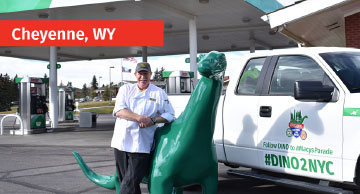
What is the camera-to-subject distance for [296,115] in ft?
14.6

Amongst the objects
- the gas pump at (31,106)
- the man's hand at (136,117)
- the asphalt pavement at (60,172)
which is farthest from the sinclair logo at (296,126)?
the gas pump at (31,106)

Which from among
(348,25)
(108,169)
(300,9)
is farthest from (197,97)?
(348,25)

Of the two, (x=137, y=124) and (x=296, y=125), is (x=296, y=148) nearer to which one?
(x=296, y=125)

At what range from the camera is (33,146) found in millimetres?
11992

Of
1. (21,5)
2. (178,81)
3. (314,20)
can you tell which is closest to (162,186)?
(314,20)

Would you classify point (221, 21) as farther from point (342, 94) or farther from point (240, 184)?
point (342, 94)

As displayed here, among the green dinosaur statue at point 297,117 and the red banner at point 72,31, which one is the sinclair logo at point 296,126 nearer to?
the green dinosaur statue at point 297,117

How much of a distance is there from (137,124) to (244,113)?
1.66 meters

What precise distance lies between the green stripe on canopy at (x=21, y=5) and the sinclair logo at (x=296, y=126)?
43.1 feet

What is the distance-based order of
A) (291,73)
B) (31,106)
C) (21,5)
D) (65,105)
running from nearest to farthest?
(291,73) < (21,5) < (31,106) < (65,105)

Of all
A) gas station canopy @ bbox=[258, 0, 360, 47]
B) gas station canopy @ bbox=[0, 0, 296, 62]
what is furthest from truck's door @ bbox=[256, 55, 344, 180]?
gas station canopy @ bbox=[0, 0, 296, 62]

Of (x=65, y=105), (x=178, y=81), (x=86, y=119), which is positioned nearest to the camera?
(x=178, y=81)

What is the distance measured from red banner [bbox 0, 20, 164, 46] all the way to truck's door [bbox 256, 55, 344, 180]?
1423cm

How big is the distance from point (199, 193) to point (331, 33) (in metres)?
11.4
